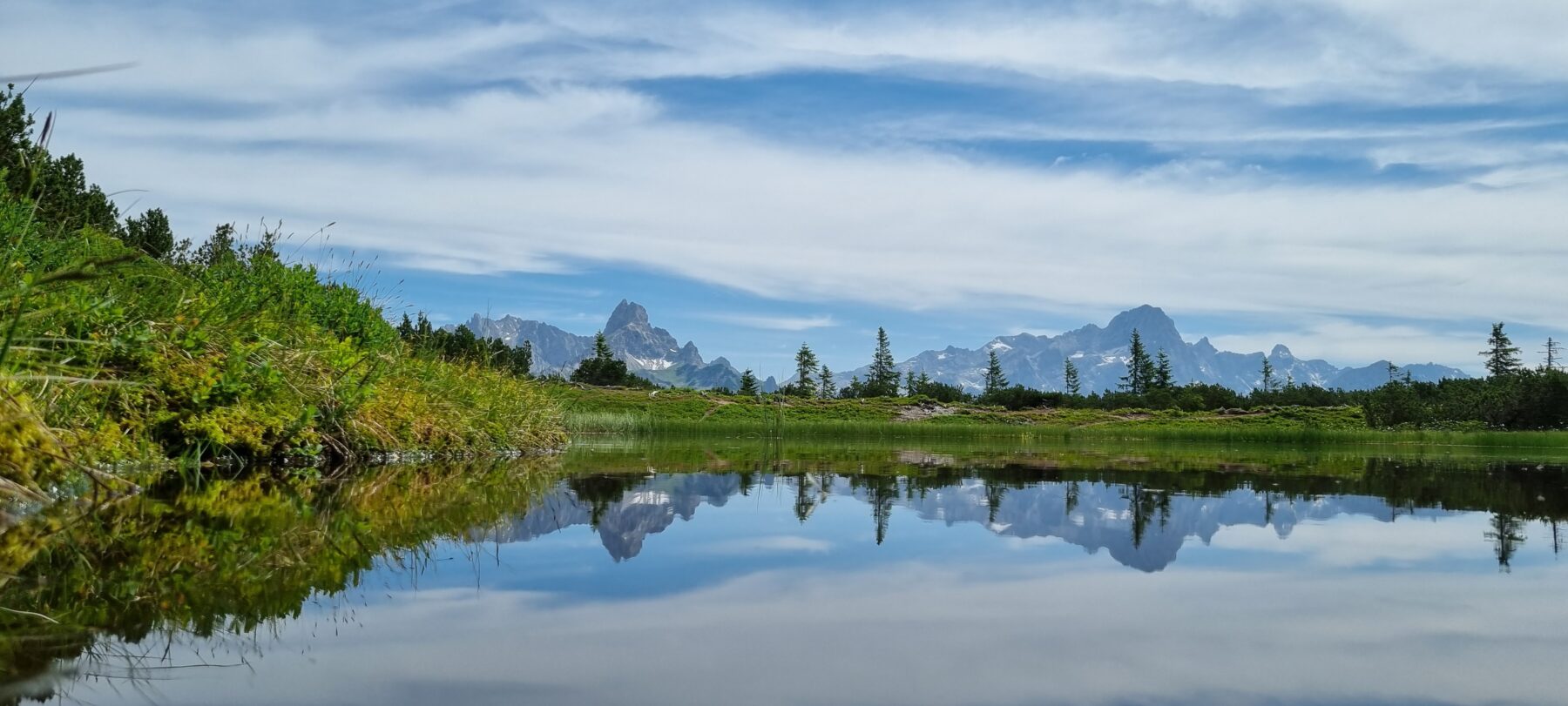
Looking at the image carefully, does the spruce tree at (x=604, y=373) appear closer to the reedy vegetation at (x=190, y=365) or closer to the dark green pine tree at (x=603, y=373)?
the dark green pine tree at (x=603, y=373)

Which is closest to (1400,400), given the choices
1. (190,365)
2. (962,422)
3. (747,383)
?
(962,422)

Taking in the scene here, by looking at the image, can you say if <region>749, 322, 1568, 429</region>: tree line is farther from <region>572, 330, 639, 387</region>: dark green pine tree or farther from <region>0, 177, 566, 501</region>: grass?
<region>0, 177, 566, 501</region>: grass

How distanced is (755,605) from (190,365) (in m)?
5.69

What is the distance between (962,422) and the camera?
35438 mm

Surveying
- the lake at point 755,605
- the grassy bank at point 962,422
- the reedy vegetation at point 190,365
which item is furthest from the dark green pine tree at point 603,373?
the lake at point 755,605

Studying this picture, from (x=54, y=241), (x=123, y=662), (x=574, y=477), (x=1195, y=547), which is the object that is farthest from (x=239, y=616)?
(x=574, y=477)

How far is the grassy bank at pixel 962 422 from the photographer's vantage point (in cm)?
2733

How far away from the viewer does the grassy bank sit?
2733 centimetres

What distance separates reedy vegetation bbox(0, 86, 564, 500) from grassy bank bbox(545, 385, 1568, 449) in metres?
11.7

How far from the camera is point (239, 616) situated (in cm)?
260

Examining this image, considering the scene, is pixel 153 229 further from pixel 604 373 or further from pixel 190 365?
pixel 190 365

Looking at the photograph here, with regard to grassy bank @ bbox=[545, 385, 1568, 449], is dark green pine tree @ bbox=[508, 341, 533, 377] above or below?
above

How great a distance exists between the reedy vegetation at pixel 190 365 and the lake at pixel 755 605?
27.1 inches

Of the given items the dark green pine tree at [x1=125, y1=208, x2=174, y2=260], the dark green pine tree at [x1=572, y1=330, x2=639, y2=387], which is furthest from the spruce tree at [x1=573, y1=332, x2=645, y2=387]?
the dark green pine tree at [x1=125, y1=208, x2=174, y2=260]
